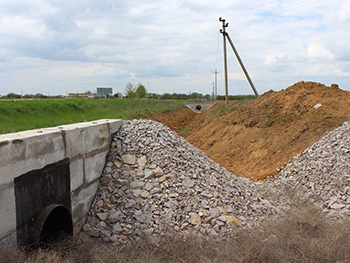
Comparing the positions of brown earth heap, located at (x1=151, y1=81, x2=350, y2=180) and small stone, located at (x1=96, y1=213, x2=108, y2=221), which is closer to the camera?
small stone, located at (x1=96, y1=213, x2=108, y2=221)

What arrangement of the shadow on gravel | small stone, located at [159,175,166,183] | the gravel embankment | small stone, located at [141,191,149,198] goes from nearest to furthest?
the shadow on gravel < the gravel embankment < small stone, located at [141,191,149,198] < small stone, located at [159,175,166,183]

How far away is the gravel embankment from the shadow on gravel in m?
0.41

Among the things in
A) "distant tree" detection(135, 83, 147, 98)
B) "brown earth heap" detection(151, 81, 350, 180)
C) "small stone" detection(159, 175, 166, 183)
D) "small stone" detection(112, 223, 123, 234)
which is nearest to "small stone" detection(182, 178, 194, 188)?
"small stone" detection(159, 175, 166, 183)

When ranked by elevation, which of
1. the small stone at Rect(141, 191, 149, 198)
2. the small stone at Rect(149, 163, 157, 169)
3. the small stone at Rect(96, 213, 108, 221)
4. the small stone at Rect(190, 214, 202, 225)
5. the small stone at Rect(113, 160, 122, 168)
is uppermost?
the small stone at Rect(113, 160, 122, 168)

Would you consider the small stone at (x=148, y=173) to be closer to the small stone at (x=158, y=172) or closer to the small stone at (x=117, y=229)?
the small stone at (x=158, y=172)

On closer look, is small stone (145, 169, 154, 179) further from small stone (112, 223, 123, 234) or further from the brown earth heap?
the brown earth heap

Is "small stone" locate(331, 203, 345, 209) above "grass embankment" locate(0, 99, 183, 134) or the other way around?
the other way around

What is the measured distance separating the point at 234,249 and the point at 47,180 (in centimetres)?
298

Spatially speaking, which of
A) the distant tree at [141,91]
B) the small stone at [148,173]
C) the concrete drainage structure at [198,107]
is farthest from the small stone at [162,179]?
the distant tree at [141,91]

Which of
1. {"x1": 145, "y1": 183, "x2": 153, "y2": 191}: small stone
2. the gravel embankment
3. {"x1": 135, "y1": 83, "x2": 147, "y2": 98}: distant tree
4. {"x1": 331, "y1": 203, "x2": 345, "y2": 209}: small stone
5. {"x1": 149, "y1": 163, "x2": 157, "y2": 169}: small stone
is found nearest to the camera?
the gravel embankment

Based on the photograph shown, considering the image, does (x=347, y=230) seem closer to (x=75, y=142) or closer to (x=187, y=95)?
(x=75, y=142)

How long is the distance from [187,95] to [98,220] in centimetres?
7138

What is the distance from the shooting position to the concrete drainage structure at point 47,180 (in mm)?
4473

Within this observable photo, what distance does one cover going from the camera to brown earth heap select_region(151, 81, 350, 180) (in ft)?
41.2
